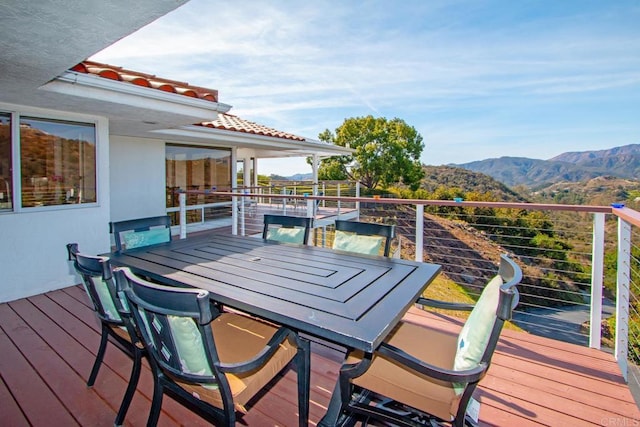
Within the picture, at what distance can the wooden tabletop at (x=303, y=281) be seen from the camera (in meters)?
1.44

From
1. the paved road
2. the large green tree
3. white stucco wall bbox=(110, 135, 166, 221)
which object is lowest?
the paved road

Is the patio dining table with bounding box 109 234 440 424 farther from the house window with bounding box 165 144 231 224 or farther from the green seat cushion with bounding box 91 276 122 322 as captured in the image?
the house window with bounding box 165 144 231 224

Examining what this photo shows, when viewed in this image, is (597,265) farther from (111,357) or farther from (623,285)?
(111,357)

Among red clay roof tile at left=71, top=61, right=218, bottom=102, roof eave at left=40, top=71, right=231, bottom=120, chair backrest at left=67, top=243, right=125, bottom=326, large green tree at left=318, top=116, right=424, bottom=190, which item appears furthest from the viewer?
large green tree at left=318, top=116, right=424, bottom=190

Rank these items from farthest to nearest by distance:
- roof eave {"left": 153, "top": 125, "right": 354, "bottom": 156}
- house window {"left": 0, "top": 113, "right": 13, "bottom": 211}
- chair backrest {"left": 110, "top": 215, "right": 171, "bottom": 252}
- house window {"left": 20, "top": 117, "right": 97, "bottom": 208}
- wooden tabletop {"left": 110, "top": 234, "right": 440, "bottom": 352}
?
roof eave {"left": 153, "top": 125, "right": 354, "bottom": 156} → house window {"left": 20, "top": 117, "right": 97, "bottom": 208} → house window {"left": 0, "top": 113, "right": 13, "bottom": 211} → chair backrest {"left": 110, "top": 215, "right": 171, "bottom": 252} → wooden tabletop {"left": 110, "top": 234, "right": 440, "bottom": 352}

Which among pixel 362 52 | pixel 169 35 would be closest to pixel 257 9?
pixel 169 35

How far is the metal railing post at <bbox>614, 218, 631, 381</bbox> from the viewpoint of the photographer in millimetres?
2299

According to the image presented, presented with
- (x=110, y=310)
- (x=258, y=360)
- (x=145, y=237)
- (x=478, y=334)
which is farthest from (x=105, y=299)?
(x=478, y=334)

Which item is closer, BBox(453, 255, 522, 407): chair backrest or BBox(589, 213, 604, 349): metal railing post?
BBox(453, 255, 522, 407): chair backrest

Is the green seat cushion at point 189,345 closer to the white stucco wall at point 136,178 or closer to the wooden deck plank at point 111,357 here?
the wooden deck plank at point 111,357

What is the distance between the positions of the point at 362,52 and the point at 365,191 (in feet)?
32.5

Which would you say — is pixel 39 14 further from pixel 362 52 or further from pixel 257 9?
pixel 362 52

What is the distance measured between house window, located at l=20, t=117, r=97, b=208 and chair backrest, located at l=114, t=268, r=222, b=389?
3.48m

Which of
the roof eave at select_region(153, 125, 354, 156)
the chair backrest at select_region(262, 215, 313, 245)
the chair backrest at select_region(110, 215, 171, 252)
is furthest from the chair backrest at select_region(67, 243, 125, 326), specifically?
the roof eave at select_region(153, 125, 354, 156)
